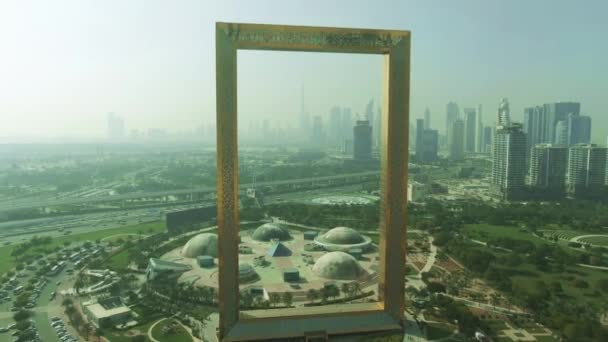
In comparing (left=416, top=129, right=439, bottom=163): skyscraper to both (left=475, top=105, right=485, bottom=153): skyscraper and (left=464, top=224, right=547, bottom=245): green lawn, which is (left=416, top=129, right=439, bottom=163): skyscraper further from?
(left=464, top=224, right=547, bottom=245): green lawn

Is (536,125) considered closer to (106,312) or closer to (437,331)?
(437,331)

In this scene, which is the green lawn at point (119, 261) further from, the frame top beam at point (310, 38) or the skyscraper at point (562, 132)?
the skyscraper at point (562, 132)

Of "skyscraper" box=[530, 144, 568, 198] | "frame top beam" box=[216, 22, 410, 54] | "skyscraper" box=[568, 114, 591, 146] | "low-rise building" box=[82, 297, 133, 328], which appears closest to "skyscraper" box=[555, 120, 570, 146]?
"skyscraper" box=[568, 114, 591, 146]

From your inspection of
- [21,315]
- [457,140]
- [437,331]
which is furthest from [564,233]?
[457,140]

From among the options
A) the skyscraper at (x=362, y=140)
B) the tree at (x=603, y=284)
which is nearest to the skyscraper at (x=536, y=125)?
the skyscraper at (x=362, y=140)

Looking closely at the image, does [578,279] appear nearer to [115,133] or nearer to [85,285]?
[85,285]

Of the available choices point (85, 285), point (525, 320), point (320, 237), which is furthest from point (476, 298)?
point (85, 285)
